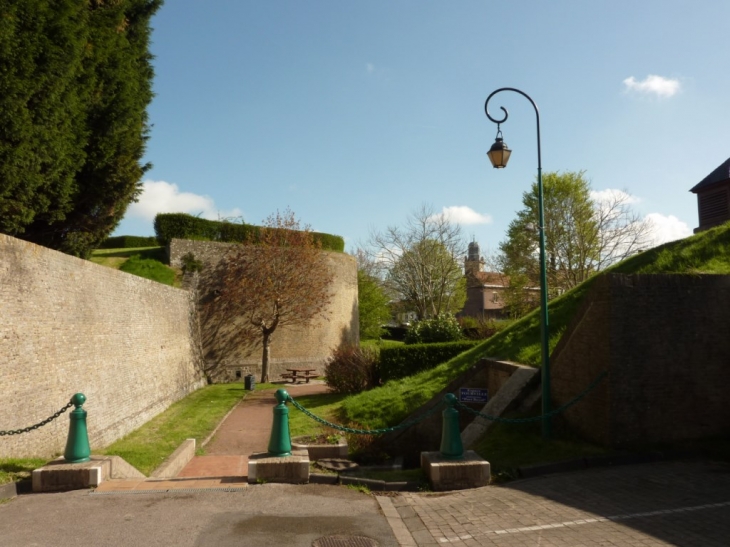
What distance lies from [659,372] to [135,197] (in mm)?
15121

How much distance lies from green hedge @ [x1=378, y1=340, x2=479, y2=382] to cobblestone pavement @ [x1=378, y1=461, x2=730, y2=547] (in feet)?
34.7

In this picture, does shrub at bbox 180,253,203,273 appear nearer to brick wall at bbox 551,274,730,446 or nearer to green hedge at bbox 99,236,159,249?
green hedge at bbox 99,236,159,249

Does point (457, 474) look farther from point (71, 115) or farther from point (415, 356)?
point (71, 115)

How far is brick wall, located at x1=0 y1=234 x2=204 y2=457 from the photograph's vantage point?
27.3 feet

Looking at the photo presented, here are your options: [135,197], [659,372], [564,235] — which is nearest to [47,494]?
[659,372]

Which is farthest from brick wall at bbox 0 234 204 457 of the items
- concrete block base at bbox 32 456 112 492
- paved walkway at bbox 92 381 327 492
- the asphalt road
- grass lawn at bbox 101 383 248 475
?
the asphalt road

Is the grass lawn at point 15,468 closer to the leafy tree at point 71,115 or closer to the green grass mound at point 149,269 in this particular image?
the leafy tree at point 71,115

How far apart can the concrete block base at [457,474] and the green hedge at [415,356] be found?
10864 mm

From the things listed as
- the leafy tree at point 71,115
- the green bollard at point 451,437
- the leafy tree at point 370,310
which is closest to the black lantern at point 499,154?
the green bollard at point 451,437

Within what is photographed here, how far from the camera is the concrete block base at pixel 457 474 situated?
6469 millimetres

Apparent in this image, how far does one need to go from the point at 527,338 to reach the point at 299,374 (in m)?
14.9

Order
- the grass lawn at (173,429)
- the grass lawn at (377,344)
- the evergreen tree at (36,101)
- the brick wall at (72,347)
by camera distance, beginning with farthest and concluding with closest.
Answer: the grass lawn at (377,344), the grass lawn at (173,429), the evergreen tree at (36,101), the brick wall at (72,347)

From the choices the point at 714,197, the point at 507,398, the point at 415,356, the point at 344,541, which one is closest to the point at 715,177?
the point at 714,197

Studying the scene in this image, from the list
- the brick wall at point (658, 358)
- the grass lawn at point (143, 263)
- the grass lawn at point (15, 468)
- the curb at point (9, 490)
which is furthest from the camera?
the grass lawn at point (143, 263)
